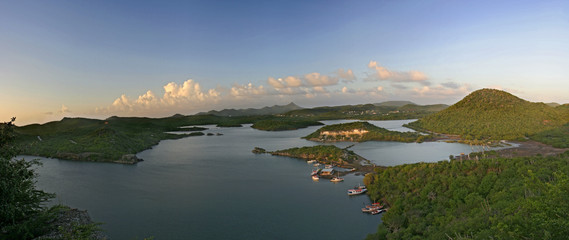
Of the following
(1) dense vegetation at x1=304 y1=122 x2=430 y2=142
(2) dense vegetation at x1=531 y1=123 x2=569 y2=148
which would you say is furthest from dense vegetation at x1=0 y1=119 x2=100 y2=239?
(2) dense vegetation at x1=531 y1=123 x2=569 y2=148

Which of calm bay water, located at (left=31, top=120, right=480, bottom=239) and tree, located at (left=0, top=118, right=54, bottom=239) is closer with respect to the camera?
tree, located at (left=0, top=118, right=54, bottom=239)

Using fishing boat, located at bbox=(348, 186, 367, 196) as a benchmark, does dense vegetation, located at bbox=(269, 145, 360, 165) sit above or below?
above

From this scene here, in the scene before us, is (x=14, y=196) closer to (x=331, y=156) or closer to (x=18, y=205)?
(x=18, y=205)

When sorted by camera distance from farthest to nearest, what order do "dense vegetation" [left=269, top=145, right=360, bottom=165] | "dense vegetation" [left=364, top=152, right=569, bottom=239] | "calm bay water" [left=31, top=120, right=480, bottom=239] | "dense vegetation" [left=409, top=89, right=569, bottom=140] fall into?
1. "dense vegetation" [left=409, top=89, right=569, bottom=140]
2. "dense vegetation" [left=269, top=145, right=360, bottom=165]
3. "calm bay water" [left=31, top=120, right=480, bottom=239]
4. "dense vegetation" [left=364, top=152, right=569, bottom=239]

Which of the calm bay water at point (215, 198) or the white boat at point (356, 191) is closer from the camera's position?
the calm bay water at point (215, 198)

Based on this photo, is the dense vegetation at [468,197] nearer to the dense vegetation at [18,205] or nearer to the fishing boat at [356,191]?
the fishing boat at [356,191]

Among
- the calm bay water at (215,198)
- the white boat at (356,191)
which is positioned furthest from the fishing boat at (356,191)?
the calm bay water at (215,198)

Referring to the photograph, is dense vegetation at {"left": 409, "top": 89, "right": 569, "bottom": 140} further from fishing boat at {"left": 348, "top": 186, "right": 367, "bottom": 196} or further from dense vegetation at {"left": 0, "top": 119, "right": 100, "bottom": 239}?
dense vegetation at {"left": 0, "top": 119, "right": 100, "bottom": 239}

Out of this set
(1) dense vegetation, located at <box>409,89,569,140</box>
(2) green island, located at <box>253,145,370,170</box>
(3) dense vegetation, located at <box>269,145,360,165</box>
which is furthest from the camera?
(1) dense vegetation, located at <box>409,89,569,140</box>

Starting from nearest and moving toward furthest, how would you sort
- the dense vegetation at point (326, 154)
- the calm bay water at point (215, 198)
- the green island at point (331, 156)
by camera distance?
the calm bay water at point (215, 198) < the green island at point (331, 156) < the dense vegetation at point (326, 154)
